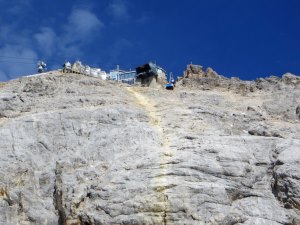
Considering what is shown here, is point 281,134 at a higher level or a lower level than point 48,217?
higher

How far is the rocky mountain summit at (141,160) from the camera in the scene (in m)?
25.6

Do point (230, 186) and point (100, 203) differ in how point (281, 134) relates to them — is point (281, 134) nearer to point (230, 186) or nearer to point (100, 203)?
point (230, 186)

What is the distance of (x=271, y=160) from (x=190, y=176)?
425cm

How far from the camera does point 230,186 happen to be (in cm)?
2620

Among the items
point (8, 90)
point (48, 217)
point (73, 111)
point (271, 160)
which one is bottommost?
point (48, 217)

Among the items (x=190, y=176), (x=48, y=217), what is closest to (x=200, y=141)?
(x=190, y=176)

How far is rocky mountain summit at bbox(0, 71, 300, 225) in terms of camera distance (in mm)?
25562

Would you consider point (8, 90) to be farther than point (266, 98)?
No

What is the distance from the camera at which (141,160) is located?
28.0 meters

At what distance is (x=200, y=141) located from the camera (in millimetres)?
29500

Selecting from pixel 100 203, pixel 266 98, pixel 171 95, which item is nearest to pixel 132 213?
pixel 100 203

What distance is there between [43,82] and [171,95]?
8.14m

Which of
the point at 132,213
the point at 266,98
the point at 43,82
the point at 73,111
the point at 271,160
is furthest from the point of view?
the point at 266,98

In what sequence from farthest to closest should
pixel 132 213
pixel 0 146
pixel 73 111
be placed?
pixel 73 111
pixel 0 146
pixel 132 213
